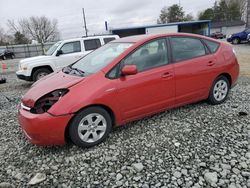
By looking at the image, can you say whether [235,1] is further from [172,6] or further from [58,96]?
[58,96]

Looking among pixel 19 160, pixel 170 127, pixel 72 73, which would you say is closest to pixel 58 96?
pixel 72 73

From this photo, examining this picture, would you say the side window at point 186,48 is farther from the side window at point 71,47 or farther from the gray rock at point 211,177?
the side window at point 71,47

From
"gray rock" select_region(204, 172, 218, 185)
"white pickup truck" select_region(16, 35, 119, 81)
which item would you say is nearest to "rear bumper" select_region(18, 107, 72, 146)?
"gray rock" select_region(204, 172, 218, 185)

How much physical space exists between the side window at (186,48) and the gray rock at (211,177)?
2.10m

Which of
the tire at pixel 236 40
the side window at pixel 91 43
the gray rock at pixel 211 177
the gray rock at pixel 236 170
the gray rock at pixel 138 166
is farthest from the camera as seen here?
the tire at pixel 236 40

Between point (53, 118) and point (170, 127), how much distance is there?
77.1 inches

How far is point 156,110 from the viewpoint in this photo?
12.8 ft

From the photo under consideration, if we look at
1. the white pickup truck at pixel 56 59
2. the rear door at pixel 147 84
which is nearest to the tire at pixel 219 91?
the rear door at pixel 147 84

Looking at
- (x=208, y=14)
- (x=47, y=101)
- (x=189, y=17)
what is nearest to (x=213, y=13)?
(x=208, y=14)

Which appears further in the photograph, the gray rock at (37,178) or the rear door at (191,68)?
the rear door at (191,68)

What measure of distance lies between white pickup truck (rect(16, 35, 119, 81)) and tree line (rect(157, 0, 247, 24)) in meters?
67.8

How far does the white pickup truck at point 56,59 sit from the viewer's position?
8172 millimetres

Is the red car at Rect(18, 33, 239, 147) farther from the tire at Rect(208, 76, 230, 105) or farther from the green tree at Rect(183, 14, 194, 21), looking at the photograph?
the green tree at Rect(183, 14, 194, 21)

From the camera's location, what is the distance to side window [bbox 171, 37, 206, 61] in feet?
13.4
